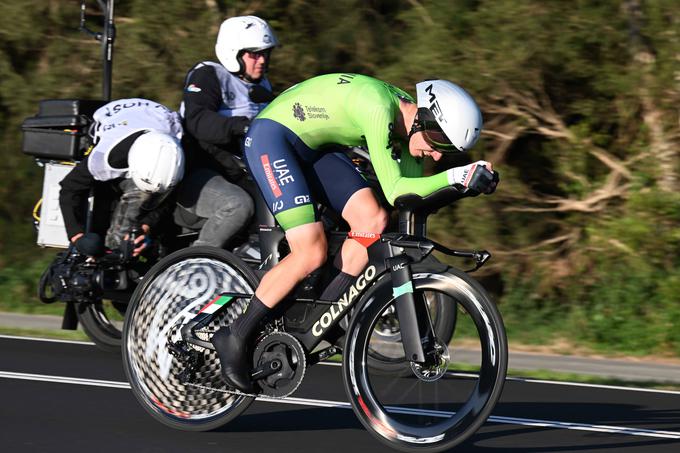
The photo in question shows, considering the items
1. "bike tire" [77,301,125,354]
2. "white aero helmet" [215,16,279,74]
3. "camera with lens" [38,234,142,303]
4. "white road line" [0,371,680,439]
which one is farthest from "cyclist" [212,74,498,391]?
"bike tire" [77,301,125,354]

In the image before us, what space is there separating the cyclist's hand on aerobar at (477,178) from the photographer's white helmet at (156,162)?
3.53 metres

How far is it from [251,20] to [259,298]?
3569 mm

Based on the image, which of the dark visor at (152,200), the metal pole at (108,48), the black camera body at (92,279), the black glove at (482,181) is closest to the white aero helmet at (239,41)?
the dark visor at (152,200)

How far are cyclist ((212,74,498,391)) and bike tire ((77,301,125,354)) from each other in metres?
3.08

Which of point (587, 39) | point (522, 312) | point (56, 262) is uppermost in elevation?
point (587, 39)

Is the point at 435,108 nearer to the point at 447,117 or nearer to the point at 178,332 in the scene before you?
the point at 447,117

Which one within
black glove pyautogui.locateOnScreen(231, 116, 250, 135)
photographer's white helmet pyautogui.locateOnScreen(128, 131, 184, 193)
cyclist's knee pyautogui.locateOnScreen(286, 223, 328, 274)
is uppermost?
cyclist's knee pyautogui.locateOnScreen(286, 223, 328, 274)

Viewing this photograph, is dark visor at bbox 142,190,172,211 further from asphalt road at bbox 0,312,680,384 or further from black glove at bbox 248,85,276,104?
asphalt road at bbox 0,312,680,384

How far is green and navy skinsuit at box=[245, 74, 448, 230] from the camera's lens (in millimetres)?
5953

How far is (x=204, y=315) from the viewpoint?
631 cm

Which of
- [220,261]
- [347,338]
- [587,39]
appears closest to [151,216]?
[220,261]

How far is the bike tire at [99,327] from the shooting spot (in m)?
9.06

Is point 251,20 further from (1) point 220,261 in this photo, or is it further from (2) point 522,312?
(2) point 522,312

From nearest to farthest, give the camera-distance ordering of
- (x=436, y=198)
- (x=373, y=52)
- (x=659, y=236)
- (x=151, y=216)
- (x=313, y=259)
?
(x=436, y=198) → (x=313, y=259) → (x=151, y=216) → (x=659, y=236) → (x=373, y=52)
